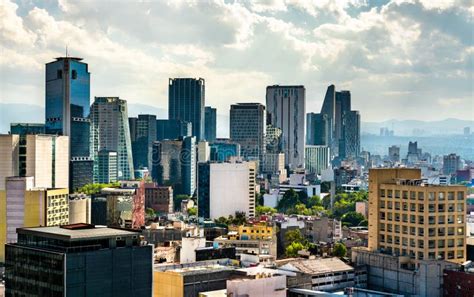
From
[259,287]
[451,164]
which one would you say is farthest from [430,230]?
[451,164]

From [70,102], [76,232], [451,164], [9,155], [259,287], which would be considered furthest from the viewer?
[451,164]

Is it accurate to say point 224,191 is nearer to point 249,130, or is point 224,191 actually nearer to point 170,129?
point 249,130

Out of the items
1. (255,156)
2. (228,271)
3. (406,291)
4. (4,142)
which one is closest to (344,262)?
(406,291)

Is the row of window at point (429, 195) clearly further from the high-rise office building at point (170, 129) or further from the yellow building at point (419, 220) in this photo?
the high-rise office building at point (170, 129)

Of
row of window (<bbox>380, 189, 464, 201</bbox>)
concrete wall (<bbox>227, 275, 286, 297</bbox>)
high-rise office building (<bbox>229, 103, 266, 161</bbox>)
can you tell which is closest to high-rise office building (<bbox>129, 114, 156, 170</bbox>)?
high-rise office building (<bbox>229, 103, 266, 161</bbox>)

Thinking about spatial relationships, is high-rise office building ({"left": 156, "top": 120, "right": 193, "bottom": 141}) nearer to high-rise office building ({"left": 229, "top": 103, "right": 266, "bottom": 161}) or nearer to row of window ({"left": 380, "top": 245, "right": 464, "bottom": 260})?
high-rise office building ({"left": 229, "top": 103, "right": 266, "bottom": 161})
